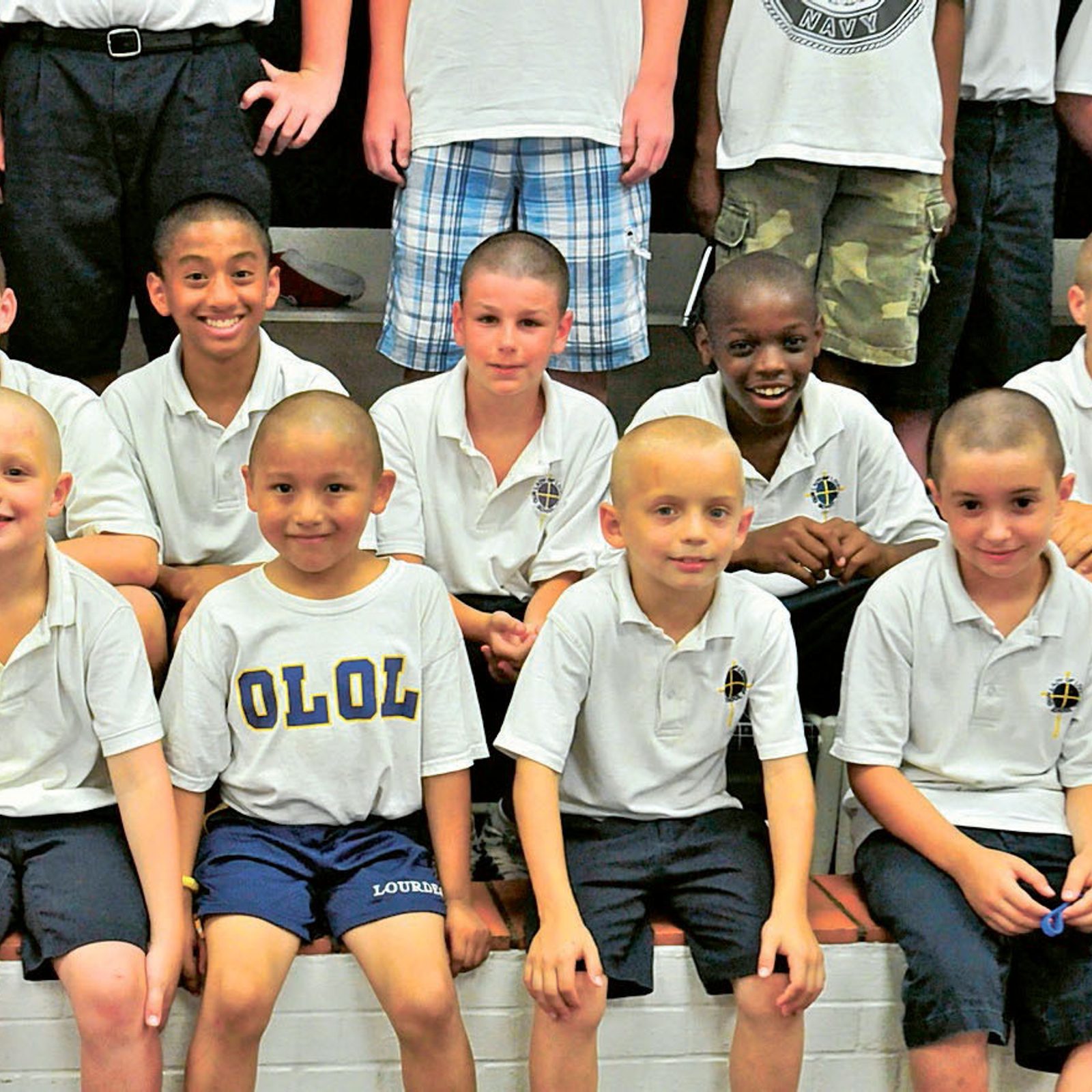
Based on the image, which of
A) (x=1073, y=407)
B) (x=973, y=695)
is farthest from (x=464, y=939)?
(x=1073, y=407)

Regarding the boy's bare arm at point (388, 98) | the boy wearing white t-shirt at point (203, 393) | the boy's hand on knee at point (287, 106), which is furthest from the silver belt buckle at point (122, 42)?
the boy's bare arm at point (388, 98)

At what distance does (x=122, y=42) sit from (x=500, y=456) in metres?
0.99

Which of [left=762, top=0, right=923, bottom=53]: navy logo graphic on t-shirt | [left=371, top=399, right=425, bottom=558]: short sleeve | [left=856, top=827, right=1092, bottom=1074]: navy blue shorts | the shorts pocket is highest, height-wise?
[left=762, top=0, right=923, bottom=53]: navy logo graphic on t-shirt

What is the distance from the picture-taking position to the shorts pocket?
329cm

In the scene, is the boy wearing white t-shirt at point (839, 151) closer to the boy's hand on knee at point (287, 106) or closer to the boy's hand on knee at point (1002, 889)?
the boy's hand on knee at point (287, 106)

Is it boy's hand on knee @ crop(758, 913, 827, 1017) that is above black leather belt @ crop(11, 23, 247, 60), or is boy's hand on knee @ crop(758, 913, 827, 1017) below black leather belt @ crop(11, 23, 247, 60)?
below

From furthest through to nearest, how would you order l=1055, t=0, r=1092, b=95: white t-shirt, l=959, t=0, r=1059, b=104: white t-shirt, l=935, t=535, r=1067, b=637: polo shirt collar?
l=1055, t=0, r=1092, b=95: white t-shirt < l=959, t=0, r=1059, b=104: white t-shirt < l=935, t=535, r=1067, b=637: polo shirt collar

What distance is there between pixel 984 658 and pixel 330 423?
978 millimetres

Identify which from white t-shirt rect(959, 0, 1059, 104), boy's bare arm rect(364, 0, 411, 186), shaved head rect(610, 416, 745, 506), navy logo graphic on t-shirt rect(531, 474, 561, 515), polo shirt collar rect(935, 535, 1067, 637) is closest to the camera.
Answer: shaved head rect(610, 416, 745, 506)

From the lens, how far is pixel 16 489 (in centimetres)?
217

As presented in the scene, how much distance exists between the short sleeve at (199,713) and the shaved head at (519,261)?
34.8 inches

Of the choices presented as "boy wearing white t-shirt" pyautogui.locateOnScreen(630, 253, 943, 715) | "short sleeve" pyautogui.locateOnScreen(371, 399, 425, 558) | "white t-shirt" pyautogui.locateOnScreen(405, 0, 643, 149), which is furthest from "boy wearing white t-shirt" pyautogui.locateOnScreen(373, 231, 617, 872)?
"white t-shirt" pyautogui.locateOnScreen(405, 0, 643, 149)

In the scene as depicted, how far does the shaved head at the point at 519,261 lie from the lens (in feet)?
9.39

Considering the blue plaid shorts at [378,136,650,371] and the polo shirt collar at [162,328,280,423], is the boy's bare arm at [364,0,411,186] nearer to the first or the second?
the blue plaid shorts at [378,136,650,371]
